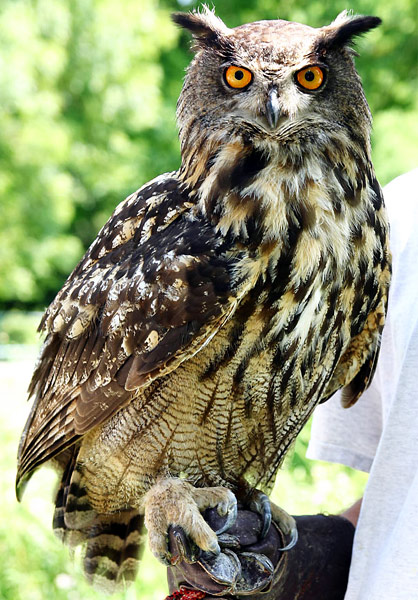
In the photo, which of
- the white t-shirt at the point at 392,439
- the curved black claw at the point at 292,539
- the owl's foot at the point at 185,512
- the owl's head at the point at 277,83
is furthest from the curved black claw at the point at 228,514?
the owl's head at the point at 277,83

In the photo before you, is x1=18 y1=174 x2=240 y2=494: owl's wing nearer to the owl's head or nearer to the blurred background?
the owl's head

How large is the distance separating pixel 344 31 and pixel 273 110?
0.31 meters

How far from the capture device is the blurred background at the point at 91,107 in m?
11.2

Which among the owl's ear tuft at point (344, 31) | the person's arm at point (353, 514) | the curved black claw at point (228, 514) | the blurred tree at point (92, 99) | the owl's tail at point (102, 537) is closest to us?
the owl's ear tuft at point (344, 31)

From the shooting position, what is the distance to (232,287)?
63.2 inches

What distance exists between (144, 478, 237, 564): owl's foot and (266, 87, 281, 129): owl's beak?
3.07 feet

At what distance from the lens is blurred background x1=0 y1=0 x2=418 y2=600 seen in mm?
11156

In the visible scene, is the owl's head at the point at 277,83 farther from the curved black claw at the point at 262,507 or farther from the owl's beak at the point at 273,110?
the curved black claw at the point at 262,507

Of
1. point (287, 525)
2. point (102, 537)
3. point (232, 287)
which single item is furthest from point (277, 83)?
point (102, 537)

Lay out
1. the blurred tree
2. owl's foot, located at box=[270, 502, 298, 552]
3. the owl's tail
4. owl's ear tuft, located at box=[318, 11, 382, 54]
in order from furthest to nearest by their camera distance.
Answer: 1. the blurred tree
2. the owl's tail
3. owl's foot, located at box=[270, 502, 298, 552]
4. owl's ear tuft, located at box=[318, 11, 382, 54]

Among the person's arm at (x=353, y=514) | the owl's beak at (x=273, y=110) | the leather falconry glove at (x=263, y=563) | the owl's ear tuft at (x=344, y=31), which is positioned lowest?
the leather falconry glove at (x=263, y=563)

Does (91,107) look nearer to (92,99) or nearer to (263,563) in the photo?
(92,99)

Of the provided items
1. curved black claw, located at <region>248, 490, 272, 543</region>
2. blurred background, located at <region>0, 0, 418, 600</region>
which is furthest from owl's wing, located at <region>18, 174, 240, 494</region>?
blurred background, located at <region>0, 0, 418, 600</region>

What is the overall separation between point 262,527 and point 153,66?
1258 centimetres
